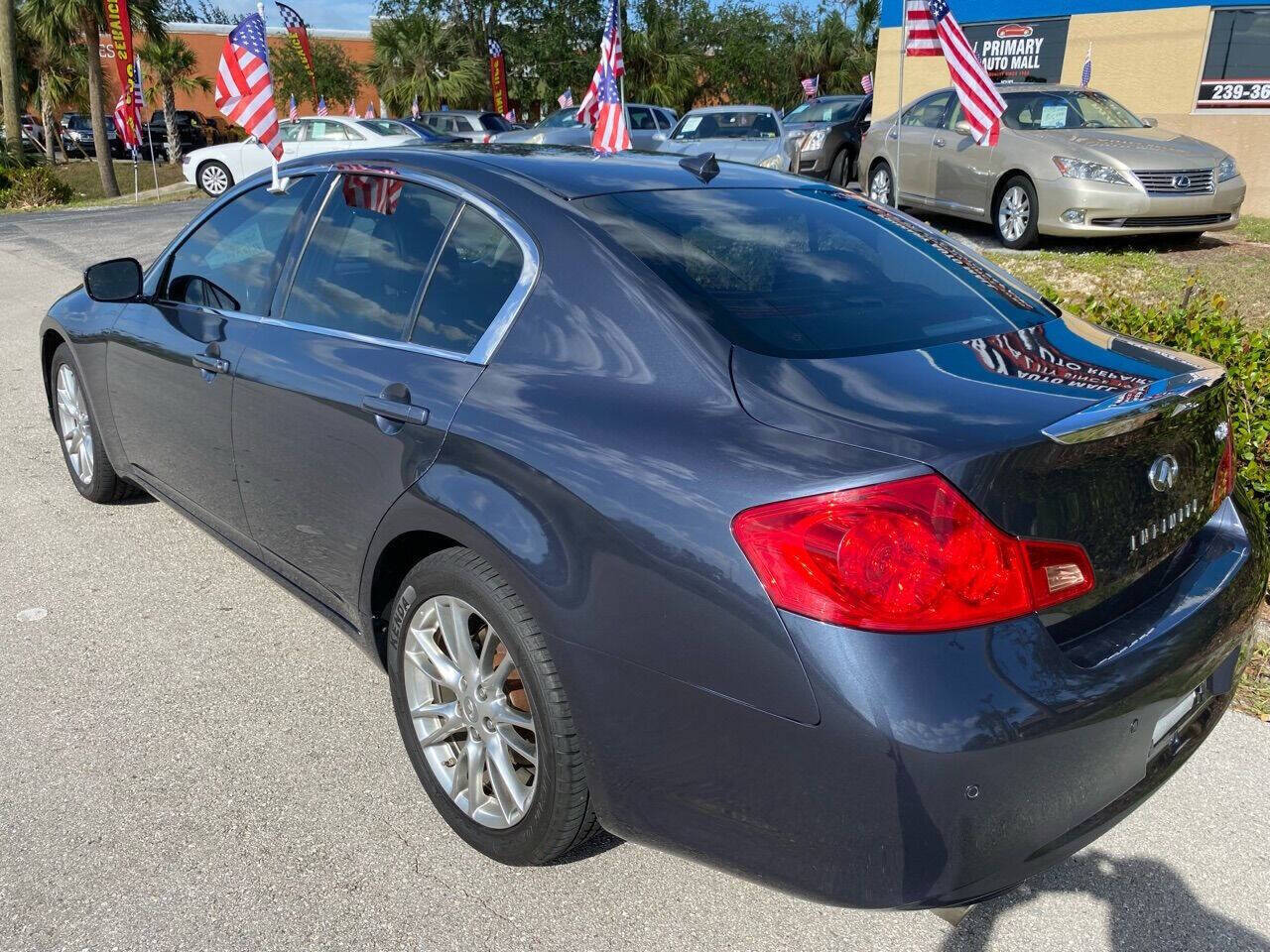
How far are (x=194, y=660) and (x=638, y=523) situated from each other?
2.17 meters

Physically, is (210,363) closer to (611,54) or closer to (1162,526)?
(1162,526)

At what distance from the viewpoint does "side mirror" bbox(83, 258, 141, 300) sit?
4.04 metres

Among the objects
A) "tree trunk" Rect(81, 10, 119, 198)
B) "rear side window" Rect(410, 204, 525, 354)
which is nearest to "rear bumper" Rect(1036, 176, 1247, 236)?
"rear side window" Rect(410, 204, 525, 354)

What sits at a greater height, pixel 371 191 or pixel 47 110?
pixel 371 191

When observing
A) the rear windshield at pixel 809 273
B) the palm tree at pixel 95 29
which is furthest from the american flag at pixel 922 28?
the palm tree at pixel 95 29

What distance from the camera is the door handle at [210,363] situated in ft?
11.2

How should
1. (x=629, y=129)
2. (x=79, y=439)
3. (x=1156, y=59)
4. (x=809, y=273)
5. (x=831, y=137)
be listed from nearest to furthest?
(x=809, y=273) < (x=79, y=439) < (x=831, y=137) < (x=1156, y=59) < (x=629, y=129)

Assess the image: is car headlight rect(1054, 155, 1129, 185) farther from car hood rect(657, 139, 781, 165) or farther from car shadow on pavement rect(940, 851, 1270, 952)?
car shadow on pavement rect(940, 851, 1270, 952)

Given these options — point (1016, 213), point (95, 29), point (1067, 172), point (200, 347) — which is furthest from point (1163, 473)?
point (95, 29)

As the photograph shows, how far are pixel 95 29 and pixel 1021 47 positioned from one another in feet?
77.0

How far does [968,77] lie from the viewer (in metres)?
9.07

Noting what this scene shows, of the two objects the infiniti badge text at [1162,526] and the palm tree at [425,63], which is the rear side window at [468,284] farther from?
the palm tree at [425,63]

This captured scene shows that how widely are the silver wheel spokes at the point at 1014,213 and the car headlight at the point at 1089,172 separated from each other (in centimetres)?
54

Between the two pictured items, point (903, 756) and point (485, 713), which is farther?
point (485, 713)
